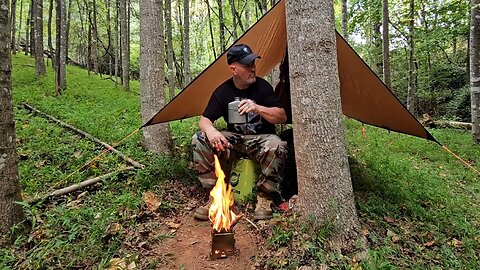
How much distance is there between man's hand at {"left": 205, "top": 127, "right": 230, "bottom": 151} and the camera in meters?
2.64

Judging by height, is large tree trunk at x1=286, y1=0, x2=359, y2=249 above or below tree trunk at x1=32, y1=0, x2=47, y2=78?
below

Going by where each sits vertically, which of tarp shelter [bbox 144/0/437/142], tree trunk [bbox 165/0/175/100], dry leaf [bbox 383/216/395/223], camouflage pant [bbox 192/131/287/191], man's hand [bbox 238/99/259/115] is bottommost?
dry leaf [bbox 383/216/395/223]

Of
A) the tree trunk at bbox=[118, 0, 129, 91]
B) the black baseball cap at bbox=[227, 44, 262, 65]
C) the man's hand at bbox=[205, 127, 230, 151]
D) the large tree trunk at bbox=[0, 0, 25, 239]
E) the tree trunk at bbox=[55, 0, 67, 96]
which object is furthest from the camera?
the tree trunk at bbox=[118, 0, 129, 91]

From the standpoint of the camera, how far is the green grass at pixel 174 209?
2.08m

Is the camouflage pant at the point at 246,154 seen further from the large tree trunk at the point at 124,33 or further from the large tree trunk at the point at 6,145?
the large tree trunk at the point at 124,33

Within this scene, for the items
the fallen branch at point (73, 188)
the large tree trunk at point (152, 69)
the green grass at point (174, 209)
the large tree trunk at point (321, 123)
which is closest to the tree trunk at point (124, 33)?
the green grass at point (174, 209)

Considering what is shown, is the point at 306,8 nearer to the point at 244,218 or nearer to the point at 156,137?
the point at 244,218

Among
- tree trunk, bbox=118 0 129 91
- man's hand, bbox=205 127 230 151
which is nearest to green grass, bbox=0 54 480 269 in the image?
man's hand, bbox=205 127 230 151

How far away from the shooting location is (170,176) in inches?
132

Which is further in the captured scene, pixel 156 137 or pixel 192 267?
pixel 156 137

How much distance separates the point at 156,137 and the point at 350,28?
32.1 ft

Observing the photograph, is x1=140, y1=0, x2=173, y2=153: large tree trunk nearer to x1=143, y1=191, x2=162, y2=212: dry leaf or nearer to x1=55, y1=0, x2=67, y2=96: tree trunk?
x1=143, y1=191, x2=162, y2=212: dry leaf

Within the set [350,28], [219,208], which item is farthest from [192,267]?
[350,28]

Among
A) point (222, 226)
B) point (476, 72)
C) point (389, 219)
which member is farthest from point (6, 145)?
point (476, 72)
